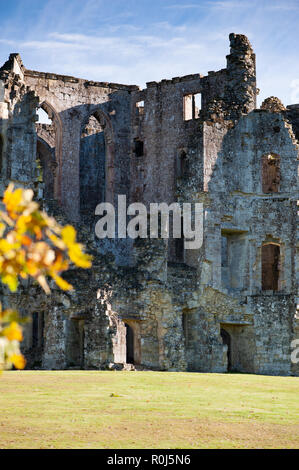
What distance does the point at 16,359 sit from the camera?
504 centimetres

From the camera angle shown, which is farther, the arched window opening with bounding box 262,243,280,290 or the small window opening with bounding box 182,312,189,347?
the arched window opening with bounding box 262,243,280,290

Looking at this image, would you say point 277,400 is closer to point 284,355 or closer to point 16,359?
point 284,355

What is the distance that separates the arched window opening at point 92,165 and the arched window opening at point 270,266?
767cm

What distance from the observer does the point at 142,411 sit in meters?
16.9

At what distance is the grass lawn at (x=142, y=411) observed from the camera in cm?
1373

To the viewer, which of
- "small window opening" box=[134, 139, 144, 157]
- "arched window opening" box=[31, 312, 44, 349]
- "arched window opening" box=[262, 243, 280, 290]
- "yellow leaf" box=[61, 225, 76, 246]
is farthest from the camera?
"small window opening" box=[134, 139, 144, 157]

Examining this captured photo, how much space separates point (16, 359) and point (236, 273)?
27.9 meters

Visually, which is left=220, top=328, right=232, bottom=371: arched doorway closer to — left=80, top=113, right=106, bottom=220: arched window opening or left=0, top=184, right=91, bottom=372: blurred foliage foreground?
left=80, top=113, right=106, bottom=220: arched window opening

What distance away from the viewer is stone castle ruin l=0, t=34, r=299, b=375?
28797mm

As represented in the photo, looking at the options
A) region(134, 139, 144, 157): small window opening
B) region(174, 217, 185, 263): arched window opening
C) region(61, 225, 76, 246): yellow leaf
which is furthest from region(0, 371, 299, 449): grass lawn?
region(134, 139, 144, 157): small window opening

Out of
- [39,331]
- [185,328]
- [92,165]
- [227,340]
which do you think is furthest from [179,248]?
[92,165]

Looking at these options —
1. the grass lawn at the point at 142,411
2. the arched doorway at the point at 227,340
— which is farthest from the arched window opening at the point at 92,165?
the grass lawn at the point at 142,411

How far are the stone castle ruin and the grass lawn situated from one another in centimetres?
472
